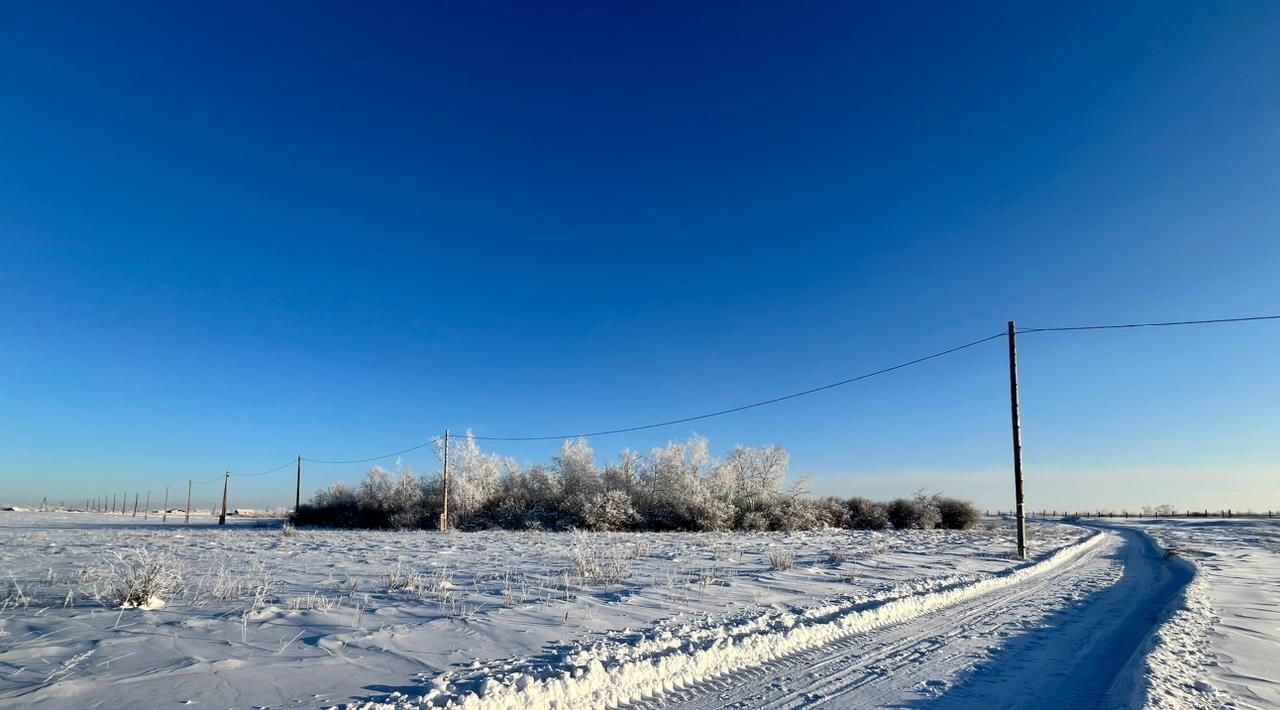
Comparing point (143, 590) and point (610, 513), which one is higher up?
point (143, 590)

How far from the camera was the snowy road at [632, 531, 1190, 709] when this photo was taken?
16.9 feet

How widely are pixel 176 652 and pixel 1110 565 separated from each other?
21.0 meters

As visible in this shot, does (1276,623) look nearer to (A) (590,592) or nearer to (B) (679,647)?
(B) (679,647)

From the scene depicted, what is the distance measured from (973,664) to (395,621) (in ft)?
20.4

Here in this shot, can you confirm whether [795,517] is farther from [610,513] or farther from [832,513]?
[610,513]

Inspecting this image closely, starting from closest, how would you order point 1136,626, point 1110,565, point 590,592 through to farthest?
point 1136,626, point 590,592, point 1110,565

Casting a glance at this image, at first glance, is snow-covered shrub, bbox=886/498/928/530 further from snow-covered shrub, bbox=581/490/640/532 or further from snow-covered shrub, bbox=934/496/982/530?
snow-covered shrub, bbox=581/490/640/532

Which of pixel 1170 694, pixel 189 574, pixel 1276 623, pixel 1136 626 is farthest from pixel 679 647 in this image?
pixel 189 574

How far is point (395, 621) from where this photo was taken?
7082mm

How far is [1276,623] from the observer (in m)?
8.48

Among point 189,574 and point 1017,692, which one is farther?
point 189,574

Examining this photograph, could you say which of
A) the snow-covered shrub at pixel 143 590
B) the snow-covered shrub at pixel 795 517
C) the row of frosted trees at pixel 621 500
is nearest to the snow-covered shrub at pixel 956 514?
the row of frosted trees at pixel 621 500

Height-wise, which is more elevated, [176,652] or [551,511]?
[176,652]

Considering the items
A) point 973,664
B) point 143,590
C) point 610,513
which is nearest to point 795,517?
point 610,513
